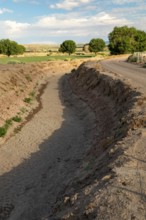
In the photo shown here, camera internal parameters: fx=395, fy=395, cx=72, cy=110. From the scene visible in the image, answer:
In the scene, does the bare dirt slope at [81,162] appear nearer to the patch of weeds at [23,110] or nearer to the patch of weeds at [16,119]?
the patch of weeds at [16,119]

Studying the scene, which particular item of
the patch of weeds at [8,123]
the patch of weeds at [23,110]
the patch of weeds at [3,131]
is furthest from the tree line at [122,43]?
the patch of weeds at [3,131]

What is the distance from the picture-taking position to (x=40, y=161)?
2038 centimetres

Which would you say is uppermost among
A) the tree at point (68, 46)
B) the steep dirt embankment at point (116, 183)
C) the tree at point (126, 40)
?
the steep dirt embankment at point (116, 183)

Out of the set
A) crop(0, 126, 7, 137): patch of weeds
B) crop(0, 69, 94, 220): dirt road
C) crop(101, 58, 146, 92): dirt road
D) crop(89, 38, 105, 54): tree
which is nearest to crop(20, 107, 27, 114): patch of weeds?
crop(0, 69, 94, 220): dirt road

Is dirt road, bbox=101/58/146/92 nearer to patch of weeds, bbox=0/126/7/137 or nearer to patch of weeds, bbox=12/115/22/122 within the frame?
patch of weeds, bbox=12/115/22/122

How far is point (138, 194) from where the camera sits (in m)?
9.90

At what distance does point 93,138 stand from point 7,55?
460 ft

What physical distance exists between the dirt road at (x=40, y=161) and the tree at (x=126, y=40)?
10231 centimetres

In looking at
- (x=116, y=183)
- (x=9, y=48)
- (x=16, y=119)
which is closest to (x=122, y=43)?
(x=9, y=48)

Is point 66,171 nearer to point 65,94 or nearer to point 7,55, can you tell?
point 65,94

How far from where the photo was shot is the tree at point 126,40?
133m

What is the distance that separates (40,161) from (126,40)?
116 m

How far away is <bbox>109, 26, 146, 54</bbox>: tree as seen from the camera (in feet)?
436

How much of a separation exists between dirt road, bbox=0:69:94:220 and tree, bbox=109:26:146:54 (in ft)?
336
